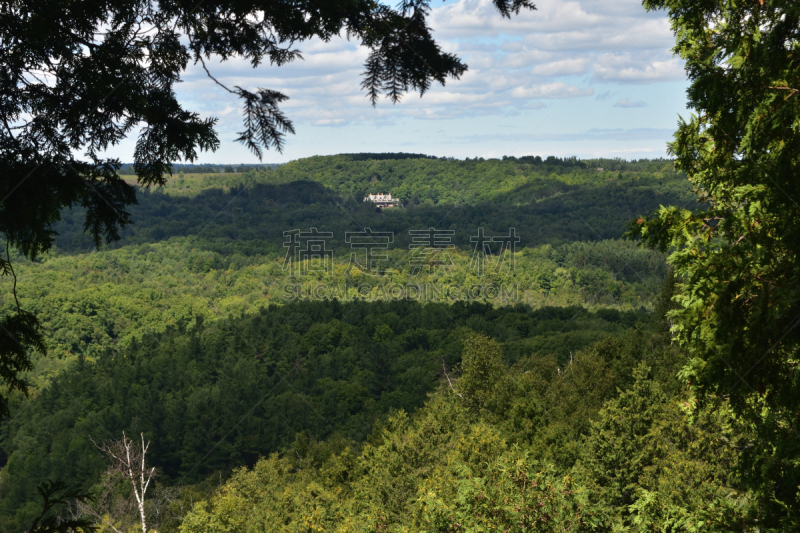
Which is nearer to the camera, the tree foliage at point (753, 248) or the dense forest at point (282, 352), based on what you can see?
the tree foliage at point (753, 248)

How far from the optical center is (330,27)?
4930 millimetres

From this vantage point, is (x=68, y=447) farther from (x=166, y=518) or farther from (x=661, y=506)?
(x=661, y=506)

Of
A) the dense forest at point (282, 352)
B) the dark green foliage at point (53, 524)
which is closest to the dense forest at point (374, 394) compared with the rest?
the dense forest at point (282, 352)

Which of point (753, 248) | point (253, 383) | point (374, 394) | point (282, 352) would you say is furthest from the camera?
point (282, 352)

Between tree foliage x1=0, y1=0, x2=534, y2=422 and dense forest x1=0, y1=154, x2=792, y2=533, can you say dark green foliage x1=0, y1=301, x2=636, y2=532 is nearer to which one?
dense forest x1=0, y1=154, x2=792, y2=533

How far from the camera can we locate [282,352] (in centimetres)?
11144

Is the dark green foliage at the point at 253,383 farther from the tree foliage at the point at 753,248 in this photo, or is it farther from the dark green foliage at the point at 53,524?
the dark green foliage at the point at 53,524

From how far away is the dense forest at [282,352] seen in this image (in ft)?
143

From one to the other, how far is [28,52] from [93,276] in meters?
174

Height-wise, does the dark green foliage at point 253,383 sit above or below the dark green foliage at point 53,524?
below

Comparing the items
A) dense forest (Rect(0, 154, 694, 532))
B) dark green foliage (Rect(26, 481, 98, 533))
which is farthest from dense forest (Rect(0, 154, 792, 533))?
dark green foliage (Rect(26, 481, 98, 533))

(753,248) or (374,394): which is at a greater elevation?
(753,248)

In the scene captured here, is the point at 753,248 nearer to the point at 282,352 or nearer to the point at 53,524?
the point at 53,524

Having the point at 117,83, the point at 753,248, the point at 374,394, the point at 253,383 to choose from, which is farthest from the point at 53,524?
the point at 253,383
